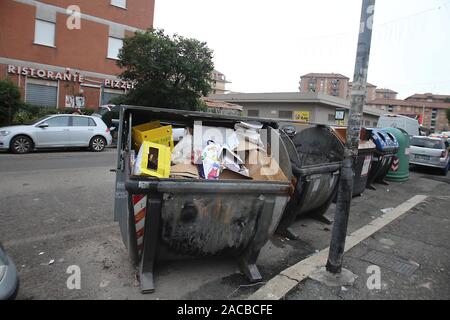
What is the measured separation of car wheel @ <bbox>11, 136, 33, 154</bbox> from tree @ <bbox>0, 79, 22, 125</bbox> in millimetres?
4062

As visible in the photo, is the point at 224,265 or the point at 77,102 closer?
the point at 224,265

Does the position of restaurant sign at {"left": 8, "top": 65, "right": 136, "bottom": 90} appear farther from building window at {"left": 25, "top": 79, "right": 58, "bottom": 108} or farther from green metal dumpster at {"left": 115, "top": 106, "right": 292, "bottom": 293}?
green metal dumpster at {"left": 115, "top": 106, "right": 292, "bottom": 293}

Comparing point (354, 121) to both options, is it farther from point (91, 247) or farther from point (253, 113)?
point (253, 113)

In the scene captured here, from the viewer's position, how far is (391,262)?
4246mm

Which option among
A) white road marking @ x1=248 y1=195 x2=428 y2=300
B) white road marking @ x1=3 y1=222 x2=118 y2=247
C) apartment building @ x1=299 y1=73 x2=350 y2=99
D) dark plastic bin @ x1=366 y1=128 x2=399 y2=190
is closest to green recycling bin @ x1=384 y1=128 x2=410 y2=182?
dark plastic bin @ x1=366 y1=128 x2=399 y2=190

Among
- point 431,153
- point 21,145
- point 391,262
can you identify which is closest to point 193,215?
point 391,262

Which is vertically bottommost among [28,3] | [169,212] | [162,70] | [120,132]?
Result: [169,212]

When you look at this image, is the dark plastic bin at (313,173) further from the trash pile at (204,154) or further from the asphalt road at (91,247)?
the trash pile at (204,154)

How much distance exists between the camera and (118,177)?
3.72 metres

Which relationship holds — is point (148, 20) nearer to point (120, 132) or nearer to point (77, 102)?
point (77, 102)

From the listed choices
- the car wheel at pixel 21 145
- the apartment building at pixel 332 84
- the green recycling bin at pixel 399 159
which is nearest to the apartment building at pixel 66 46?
the car wheel at pixel 21 145
